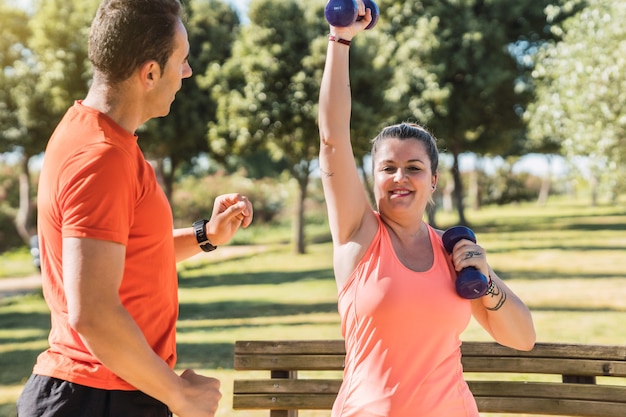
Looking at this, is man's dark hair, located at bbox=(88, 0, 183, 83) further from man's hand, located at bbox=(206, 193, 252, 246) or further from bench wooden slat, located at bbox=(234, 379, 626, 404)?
bench wooden slat, located at bbox=(234, 379, 626, 404)

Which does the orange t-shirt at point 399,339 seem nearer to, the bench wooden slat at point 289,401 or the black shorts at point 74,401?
the black shorts at point 74,401

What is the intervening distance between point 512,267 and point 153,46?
15292 mm

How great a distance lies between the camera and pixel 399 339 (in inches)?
97.6

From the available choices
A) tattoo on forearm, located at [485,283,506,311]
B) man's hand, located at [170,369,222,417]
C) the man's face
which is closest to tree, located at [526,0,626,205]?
tattoo on forearm, located at [485,283,506,311]

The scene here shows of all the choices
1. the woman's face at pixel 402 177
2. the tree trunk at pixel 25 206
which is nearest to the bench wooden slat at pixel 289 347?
the woman's face at pixel 402 177

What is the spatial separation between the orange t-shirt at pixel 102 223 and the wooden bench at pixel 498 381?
5.75 ft

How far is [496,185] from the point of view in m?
48.7

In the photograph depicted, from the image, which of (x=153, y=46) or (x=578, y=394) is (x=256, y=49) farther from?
(x=153, y=46)

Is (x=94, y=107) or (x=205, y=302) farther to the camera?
(x=205, y=302)

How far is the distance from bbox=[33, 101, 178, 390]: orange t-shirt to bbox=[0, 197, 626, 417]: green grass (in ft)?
14.8

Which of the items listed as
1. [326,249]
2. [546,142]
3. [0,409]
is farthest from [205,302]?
[546,142]

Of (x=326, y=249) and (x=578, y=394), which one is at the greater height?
(x=326, y=249)

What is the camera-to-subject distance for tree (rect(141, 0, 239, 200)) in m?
18.3

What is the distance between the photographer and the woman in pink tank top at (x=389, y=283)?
8.12 ft
